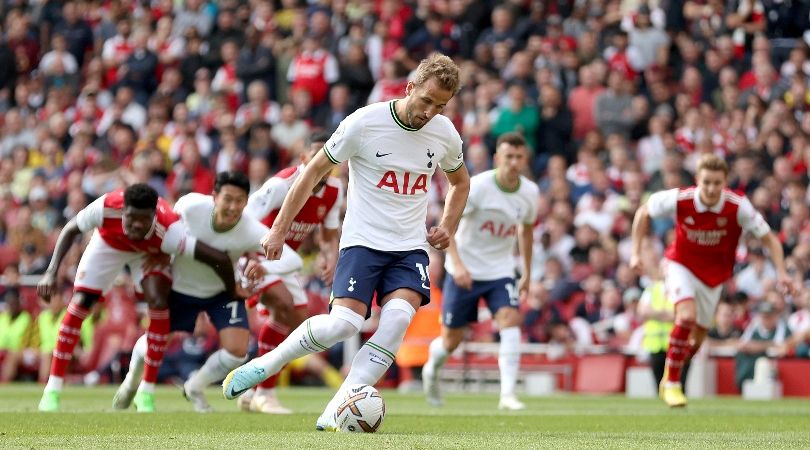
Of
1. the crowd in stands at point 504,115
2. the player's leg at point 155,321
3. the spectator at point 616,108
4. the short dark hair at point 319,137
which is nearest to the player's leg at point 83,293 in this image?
the player's leg at point 155,321

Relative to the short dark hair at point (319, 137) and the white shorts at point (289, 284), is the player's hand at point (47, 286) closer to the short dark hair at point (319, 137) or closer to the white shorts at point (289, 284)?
the white shorts at point (289, 284)

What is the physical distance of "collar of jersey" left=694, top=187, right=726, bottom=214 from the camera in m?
13.3

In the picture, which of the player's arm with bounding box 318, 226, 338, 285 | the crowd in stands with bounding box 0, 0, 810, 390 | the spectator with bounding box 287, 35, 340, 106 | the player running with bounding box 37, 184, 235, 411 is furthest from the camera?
the spectator with bounding box 287, 35, 340, 106

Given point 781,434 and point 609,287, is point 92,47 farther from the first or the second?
point 781,434

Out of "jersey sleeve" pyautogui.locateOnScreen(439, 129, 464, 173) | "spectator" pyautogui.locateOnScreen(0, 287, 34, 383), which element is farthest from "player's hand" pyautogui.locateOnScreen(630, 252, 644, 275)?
"spectator" pyautogui.locateOnScreen(0, 287, 34, 383)

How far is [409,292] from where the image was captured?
9.32 m

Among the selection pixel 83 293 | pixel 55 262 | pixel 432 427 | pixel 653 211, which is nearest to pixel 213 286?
pixel 83 293

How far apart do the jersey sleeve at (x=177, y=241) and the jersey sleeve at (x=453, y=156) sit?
9.58ft

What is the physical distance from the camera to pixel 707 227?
44.3 ft

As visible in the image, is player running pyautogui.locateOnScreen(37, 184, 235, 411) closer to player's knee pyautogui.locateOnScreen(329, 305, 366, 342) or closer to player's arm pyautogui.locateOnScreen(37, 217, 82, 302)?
player's arm pyautogui.locateOnScreen(37, 217, 82, 302)

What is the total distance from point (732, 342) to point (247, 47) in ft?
36.1

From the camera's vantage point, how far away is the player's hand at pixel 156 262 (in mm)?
12281

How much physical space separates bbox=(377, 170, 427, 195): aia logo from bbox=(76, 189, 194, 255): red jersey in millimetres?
3003

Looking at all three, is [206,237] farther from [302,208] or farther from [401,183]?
[401,183]
